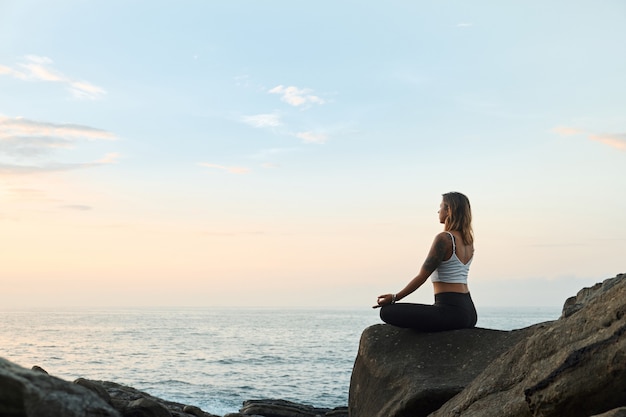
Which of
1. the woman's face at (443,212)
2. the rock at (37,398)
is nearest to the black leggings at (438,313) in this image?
the woman's face at (443,212)

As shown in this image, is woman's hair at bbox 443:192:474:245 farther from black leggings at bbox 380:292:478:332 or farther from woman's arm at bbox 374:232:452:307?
black leggings at bbox 380:292:478:332

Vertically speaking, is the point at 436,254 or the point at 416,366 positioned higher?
the point at 436,254

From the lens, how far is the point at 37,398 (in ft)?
17.3

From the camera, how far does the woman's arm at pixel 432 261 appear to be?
1058 cm

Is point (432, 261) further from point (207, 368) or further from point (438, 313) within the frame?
point (207, 368)

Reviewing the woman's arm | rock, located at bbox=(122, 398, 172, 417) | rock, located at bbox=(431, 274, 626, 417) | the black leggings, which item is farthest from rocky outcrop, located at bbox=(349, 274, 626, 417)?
rock, located at bbox=(122, 398, 172, 417)

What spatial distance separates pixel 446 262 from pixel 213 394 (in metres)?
24.5

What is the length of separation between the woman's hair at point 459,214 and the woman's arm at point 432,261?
25cm

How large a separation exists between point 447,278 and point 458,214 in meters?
1.02

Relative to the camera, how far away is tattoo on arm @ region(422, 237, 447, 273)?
10570 mm

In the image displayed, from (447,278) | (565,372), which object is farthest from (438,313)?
(565,372)

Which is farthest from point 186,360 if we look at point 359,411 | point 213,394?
point 359,411

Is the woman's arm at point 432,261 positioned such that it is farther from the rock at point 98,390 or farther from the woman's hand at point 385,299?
the rock at point 98,390

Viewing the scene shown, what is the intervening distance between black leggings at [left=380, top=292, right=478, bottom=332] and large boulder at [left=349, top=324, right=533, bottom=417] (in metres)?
0.17
